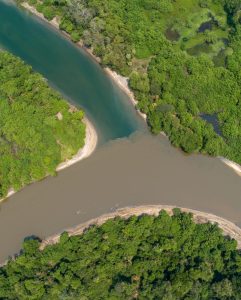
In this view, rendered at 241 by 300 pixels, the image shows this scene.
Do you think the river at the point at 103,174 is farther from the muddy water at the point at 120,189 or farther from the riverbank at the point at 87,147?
the riverbank at the point at 87,147

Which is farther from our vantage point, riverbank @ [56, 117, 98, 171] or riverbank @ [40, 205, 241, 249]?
riverbank @ [56, 117, 98, 171]

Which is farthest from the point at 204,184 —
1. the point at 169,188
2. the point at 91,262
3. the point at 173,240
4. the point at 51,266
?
the point at 51,266

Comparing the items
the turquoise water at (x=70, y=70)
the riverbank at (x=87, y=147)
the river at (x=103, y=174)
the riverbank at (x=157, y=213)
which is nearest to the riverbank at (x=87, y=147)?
the riverbank at (x=87, y=147)

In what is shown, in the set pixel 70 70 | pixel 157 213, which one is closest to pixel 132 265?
pixel 157 213

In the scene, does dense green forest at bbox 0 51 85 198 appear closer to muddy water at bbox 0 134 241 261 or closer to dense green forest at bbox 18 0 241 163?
muddy water at bbox 0 134 241 261

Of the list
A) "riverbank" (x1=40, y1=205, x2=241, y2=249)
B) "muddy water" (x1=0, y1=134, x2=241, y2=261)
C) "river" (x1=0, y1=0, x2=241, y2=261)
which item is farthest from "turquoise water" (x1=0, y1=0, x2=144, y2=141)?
"riverbank" (x1=40, y1=205, x2=241, y2=249)

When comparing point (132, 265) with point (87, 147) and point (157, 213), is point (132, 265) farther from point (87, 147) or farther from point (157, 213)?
point (87, 147)
